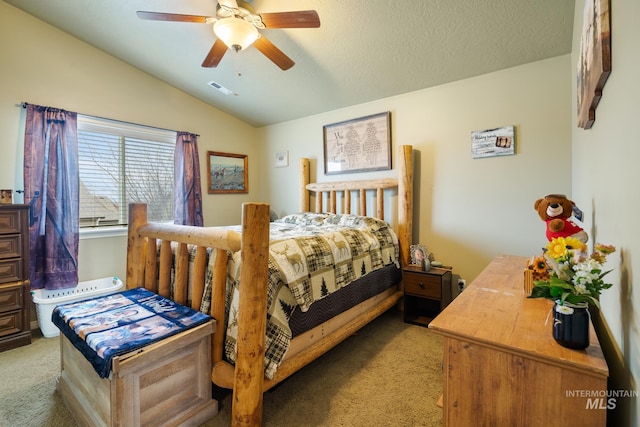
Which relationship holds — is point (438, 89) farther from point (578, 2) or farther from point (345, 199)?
point (345, 199)

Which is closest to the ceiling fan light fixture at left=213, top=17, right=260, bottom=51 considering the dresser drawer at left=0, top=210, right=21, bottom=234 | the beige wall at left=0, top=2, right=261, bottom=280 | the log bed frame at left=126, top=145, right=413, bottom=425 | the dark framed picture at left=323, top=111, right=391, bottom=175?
the log bed frame at left=126, top=145, right=413, bottom=425

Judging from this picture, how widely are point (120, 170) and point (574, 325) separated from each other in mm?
3964

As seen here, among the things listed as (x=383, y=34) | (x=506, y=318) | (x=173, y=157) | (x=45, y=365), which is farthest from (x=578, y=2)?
(x=45, y=365)

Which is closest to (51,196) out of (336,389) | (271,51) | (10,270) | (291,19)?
(10,270)

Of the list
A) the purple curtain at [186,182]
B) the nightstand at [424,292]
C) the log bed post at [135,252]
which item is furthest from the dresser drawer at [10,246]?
the nightstand at [424,292]

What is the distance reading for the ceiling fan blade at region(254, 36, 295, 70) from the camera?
204cm

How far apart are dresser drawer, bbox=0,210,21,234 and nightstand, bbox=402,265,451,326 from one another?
10.8ft

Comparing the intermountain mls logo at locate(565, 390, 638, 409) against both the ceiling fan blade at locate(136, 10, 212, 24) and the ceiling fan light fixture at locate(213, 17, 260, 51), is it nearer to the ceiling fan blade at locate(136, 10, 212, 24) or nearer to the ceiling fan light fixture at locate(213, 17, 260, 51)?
the ceiling fan light fixture at locate(213, 17, 260, 51)

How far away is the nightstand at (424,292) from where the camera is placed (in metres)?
2.53

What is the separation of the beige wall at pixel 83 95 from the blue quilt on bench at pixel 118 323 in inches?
66.4

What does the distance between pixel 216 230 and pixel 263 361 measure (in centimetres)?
73

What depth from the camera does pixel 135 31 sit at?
Result: 2650mm

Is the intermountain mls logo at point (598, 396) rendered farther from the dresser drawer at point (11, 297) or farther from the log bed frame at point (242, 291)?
the dresser drawer at point (11, 297)

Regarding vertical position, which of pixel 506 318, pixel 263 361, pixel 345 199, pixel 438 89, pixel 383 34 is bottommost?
pixel 263 361
